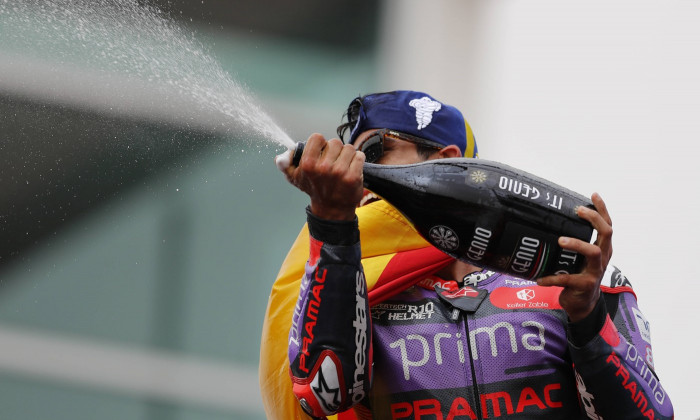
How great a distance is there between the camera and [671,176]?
2754 mm

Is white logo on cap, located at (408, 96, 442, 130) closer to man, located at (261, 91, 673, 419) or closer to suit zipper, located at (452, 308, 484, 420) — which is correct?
man, located at (261, 91, 673, 419)

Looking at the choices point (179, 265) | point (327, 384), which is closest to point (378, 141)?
point (327, 384)

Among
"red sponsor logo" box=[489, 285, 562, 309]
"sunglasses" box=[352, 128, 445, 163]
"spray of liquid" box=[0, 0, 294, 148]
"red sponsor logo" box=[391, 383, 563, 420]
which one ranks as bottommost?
"red sponsor logo" box=[391, 383, 563, 420]

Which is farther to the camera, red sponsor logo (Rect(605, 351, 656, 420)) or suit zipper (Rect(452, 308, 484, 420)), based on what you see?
suit zipper (Rect(452, 308, 484, 420))

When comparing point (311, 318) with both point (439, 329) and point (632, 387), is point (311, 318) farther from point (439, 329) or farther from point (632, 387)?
point (632, 387)

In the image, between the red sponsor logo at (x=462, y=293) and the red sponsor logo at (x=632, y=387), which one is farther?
the red sponsor logo at (x=462, y=293)

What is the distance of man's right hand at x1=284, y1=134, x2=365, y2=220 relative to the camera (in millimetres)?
1250

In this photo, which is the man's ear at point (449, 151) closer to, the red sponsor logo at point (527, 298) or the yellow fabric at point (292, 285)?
the yellow fabric at point (292, 285)

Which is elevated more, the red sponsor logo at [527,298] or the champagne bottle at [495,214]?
the champagne bottle at [495,214]

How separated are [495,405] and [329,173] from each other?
19.4 inches

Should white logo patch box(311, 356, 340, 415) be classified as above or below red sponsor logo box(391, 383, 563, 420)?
above

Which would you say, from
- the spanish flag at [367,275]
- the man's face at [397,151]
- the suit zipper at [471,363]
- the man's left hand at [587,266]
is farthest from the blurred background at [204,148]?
the man's left hand at [587,266]

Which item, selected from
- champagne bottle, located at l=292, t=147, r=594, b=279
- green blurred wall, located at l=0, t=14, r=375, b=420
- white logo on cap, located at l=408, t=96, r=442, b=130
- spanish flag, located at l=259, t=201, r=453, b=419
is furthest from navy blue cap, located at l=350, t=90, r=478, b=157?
green blurred wall, located at l=0, t=14, r=375, b=420

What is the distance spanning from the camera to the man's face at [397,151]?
5.73 feet
